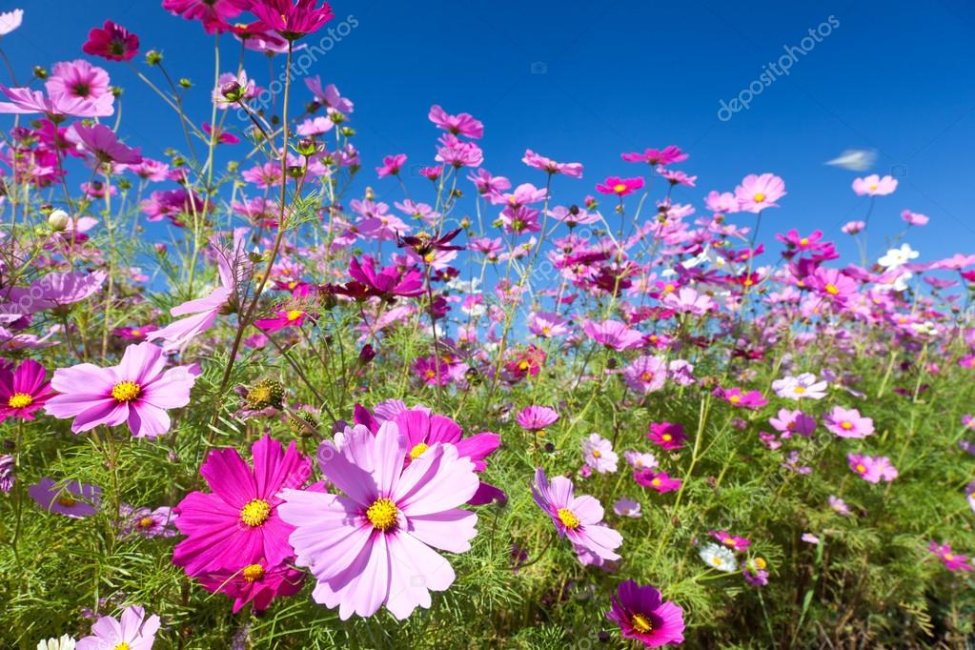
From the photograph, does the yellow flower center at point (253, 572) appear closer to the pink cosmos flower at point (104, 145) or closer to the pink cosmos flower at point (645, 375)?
the pink cosmos flower at point (104, 145)

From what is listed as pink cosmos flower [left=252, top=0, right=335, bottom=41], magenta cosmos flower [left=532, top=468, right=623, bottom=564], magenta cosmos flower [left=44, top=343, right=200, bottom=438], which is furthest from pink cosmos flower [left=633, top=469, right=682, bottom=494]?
pink cosmos flower [left=252, top=0, right=335, bottom=41]

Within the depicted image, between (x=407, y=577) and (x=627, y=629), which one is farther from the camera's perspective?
(x=627, y=629)

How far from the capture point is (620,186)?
1.80m

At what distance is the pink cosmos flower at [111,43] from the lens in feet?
Answer: 4.08

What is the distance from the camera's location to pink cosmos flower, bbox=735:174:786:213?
1.93 m

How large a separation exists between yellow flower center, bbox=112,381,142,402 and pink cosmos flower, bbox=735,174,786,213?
189cm

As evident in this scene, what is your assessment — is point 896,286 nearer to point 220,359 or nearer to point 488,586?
point 488,586

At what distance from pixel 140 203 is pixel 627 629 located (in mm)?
2004

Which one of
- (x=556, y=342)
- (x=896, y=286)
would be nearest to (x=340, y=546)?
(x=556, y=342)

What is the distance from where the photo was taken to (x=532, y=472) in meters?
1.29

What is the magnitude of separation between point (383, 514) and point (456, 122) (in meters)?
1.47

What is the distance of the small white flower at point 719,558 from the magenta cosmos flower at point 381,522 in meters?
1.14

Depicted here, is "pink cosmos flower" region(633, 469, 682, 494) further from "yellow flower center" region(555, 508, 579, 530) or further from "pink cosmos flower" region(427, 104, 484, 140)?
"pink cosmos flower" region(427, 104, 484, 140)

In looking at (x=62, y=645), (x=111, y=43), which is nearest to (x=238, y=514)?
(x=62, y=645)
